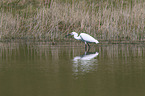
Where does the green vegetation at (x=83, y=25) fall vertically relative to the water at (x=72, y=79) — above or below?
above

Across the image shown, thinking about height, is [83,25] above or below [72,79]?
above

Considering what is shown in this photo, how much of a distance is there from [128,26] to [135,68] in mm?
13050

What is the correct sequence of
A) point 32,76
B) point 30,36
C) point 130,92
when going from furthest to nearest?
point 30,36, point 32,76, point 130,92

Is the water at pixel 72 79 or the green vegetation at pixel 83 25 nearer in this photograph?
the water at pixel 72 79

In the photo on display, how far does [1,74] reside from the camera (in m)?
8.56

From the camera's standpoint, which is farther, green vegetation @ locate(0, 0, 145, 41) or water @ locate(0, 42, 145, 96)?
green vegetation @ locate(0, 0, 145, 41)

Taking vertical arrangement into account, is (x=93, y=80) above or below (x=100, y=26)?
below

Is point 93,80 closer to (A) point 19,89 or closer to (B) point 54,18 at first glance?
(A) point 19,89

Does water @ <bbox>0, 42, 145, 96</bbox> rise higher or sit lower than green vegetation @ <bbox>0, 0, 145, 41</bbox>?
lower

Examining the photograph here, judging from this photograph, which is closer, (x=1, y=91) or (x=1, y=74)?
(x=1, y=91)

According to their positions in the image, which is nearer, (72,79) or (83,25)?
(72,79)

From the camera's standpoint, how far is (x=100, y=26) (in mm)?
25406

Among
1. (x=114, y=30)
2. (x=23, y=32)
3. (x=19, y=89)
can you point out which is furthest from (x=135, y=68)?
(x=23, y=32)

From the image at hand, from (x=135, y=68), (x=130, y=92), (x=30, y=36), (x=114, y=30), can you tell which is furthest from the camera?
(x=30, y=36)
